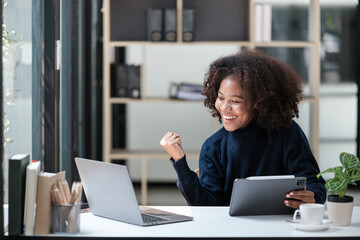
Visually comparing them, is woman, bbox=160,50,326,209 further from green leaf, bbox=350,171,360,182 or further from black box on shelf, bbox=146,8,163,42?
black box on shelf, bbox=146,8,163,42

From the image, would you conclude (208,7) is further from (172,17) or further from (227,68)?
(227,68)

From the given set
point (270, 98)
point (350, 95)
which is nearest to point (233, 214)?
point (270, 98)

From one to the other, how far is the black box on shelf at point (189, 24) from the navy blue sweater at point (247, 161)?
2.25 metres

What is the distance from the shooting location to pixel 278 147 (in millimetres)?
2664

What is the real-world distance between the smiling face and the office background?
0.86 m

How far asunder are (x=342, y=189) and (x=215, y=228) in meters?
0.44

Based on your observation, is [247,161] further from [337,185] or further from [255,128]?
[337,185]

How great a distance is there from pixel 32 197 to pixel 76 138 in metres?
2.33

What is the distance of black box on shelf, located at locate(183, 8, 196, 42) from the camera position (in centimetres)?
490

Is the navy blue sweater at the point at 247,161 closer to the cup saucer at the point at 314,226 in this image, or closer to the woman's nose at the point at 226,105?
the woman's nose at the point at 226,105

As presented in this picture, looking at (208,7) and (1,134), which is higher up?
(208,7)

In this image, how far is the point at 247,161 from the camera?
2.68 meters

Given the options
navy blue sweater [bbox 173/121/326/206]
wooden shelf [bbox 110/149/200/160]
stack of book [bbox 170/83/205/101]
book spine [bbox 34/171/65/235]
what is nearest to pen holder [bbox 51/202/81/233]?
book spine [bbox 34/171/65/235]

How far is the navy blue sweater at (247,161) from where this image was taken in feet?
8.51
